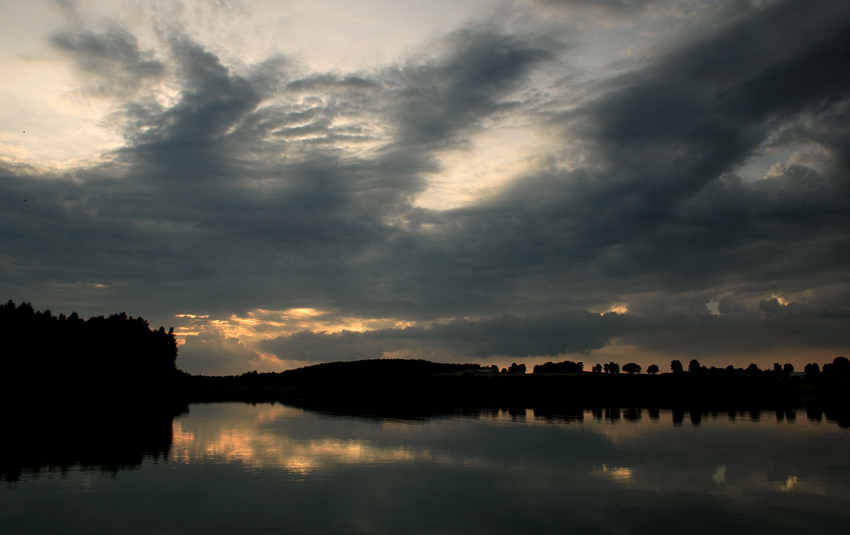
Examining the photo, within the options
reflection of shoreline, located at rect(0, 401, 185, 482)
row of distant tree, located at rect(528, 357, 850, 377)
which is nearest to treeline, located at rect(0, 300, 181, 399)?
reflection of shoreline, located at rect(0, 401, 185, 482)

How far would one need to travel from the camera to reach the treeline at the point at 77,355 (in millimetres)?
91438

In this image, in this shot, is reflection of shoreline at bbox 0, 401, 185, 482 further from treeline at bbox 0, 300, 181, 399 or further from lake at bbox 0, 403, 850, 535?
treeline at bbox 0, 300, 181, 399

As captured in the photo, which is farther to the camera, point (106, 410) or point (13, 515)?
point (106, 410)

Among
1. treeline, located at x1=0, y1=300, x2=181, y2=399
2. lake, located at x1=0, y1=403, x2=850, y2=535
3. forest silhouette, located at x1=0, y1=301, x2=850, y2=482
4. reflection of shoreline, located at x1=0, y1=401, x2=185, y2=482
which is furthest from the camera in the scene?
treeline, located at x1=0, y1=300, x2=181, y2=399

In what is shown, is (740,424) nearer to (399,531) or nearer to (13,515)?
(399,531)

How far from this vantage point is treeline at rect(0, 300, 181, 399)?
9144 centimetres

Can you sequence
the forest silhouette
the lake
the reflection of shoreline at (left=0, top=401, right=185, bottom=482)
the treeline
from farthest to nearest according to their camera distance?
the treeline < the forest silhouette < the reflection of shoreline at (left=0, top=401, right=185, bottom=482) < the lake

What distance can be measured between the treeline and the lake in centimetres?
3537

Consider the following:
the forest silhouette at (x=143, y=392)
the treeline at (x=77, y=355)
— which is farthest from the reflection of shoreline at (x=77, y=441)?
the treeline at (x=77, y=355)

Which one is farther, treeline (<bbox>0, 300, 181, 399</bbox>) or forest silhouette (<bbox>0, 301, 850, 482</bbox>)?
treeline (<bbox>0, 300, 181, 399</bbox>)

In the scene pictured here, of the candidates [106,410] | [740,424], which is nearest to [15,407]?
[106,410]

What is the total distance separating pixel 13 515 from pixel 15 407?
72.6 metres

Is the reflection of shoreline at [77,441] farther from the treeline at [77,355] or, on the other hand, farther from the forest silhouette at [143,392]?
the treeline at [77,355]

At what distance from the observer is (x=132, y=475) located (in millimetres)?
38781
